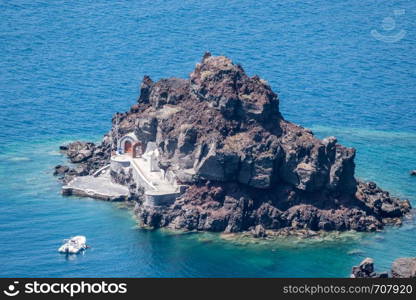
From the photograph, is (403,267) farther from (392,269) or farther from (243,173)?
(243,173)

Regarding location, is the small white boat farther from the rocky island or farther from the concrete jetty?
the concrete jetty

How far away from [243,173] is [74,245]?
2777 cm

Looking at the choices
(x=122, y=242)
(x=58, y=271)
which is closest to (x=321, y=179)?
(x=122, y=242)

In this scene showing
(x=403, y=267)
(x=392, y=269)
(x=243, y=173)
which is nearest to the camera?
(x=403, y=267)

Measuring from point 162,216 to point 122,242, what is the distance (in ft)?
28.3

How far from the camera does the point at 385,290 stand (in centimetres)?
11562

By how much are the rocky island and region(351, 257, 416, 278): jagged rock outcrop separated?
2300 centimetres

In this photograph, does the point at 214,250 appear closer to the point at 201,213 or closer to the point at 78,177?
the point at 201,213

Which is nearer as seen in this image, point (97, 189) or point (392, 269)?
point (392, 269)

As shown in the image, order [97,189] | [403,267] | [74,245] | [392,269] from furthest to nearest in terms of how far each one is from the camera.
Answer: [97,189] → [74,245] → [392,269] → [403,267]

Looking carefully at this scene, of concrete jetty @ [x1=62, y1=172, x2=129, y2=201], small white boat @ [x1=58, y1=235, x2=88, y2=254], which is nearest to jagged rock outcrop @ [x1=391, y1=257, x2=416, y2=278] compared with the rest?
small white boat @ [x1=58, y1=235, x2=88, y2=254]

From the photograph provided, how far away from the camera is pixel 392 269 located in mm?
145625

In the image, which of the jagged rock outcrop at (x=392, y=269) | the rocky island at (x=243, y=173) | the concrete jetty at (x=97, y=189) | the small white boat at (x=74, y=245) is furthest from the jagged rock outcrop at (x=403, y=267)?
the concrete jetty at (x=97, y=189)

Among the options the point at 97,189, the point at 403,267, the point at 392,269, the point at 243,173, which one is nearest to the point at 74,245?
the point at 97,189
